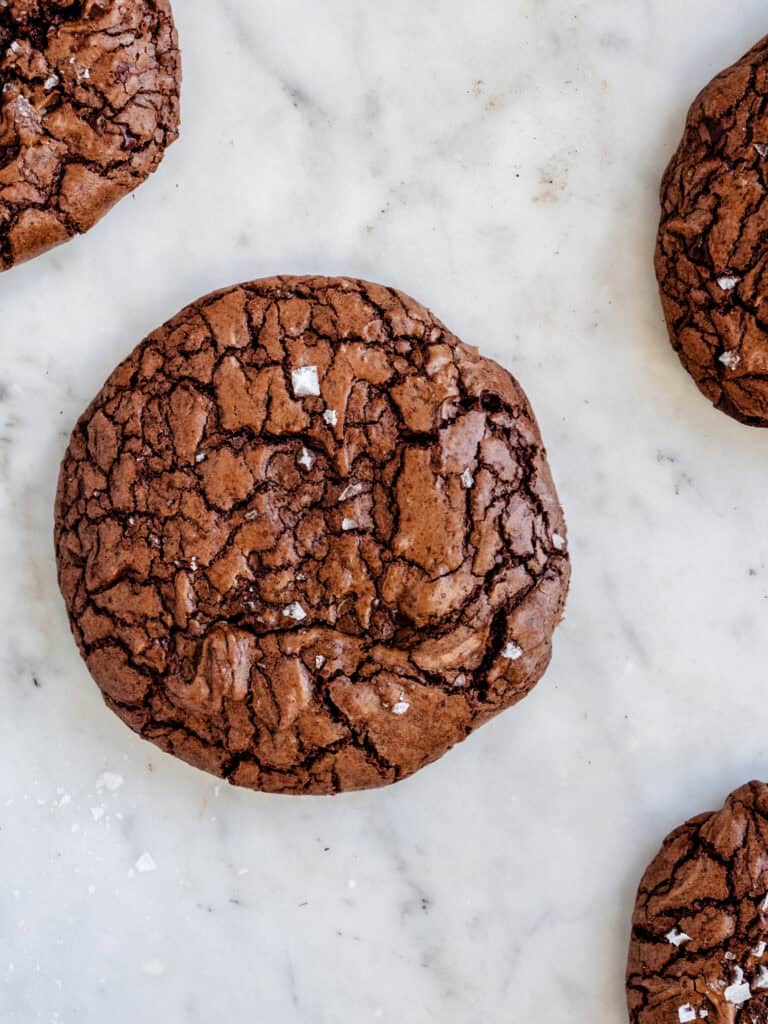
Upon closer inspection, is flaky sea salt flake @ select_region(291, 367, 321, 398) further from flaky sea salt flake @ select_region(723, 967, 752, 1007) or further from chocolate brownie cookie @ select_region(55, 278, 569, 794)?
flaky sea salt flake @ select_region(723, 967, 752, 1007)

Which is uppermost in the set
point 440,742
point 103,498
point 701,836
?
point 103,498

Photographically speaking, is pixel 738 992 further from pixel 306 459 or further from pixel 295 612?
pixel 306 459

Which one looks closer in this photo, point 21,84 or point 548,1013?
point 21,84

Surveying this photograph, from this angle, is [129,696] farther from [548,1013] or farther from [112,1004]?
[548,1013]

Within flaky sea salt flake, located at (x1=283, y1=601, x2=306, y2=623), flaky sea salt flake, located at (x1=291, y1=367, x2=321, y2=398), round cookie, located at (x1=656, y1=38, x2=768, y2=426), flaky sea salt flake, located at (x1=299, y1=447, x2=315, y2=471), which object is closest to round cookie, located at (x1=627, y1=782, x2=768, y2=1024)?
round cookie, located at (x1=656, y1=38, x2=768, y2=426)

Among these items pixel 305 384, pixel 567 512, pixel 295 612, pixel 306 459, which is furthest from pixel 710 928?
pixel 305 384

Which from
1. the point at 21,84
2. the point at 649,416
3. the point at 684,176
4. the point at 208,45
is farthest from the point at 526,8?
the point at 21,84

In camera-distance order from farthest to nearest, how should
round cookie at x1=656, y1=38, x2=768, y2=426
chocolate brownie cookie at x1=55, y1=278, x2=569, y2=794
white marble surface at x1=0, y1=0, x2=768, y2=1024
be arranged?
1. white marble surface at x1=0, y1=0, x2=768, y2=1024
2. round cookie at x1=656, y1=38, x2=768, y2=426
3. chocolate brownie cookie at x1=55, y1=278, x2=569, y2=794

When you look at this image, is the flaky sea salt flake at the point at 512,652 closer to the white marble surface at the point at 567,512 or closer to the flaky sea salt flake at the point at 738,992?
the white marble surface at the point at 567,512
